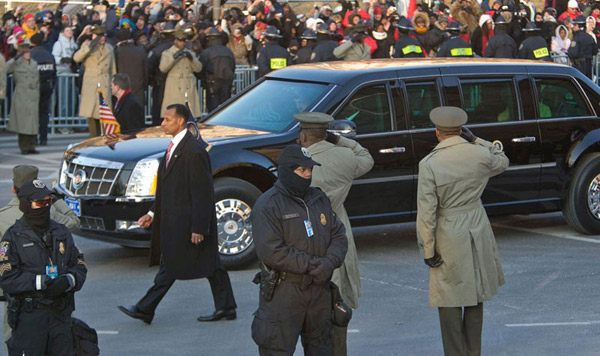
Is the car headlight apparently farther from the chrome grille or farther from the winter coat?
the winter coat

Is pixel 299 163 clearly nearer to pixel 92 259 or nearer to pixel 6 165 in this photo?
pixel 92 259

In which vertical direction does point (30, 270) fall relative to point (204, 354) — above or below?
above

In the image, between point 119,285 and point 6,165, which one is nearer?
point 119,285

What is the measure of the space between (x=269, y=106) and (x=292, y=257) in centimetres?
527

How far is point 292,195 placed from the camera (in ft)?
19.0

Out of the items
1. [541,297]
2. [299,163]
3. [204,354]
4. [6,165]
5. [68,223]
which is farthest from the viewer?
[6,165]

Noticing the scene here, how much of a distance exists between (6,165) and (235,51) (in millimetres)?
7481

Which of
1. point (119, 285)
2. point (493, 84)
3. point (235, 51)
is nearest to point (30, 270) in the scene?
point (119, 285)

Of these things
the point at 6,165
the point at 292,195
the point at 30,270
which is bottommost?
the point at 6,165

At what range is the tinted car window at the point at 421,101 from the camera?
10.7m

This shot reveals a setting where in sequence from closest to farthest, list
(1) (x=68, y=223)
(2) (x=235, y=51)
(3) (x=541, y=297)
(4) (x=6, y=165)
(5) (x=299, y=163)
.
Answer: (5) (x=299, y=163) < (1) (x=68, y=223) < (3) (x=541, y=297) < (4) (x=6, y=165) < (2) (x=235, y=51)

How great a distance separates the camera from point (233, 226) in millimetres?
9984

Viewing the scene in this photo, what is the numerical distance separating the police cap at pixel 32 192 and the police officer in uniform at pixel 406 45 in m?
13.8

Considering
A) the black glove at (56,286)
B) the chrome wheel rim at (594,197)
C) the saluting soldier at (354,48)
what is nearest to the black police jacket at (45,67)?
the saluting soldier at (354,48)
